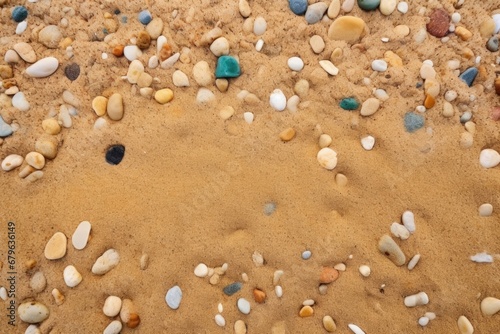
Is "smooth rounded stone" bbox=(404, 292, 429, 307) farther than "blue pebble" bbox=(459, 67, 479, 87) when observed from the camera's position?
No

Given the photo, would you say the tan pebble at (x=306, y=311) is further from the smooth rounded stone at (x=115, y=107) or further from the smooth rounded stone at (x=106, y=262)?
the smooth rounded stone at (x=115, y=107)

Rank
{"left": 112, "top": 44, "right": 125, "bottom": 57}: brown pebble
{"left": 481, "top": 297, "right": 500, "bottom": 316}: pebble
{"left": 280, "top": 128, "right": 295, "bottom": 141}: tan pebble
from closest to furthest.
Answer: {"left": 481, "top": 297, "right": 500, "bottom": 316}: pebble, {"left": 280, "top": 128, "right": 295, "bottom": 141}: tan pebble, {"left": 112, "top": 44, "right": 125, "bottom": 57}: brown pebble

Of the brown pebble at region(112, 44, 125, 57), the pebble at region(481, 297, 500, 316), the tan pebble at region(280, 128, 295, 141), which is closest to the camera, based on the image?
the pebble at region(481, 297, 500, 316)

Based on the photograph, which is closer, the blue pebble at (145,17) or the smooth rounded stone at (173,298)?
the smooth rounded stone at (173,298)

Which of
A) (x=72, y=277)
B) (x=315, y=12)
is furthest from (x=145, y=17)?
(x=72, y=277)

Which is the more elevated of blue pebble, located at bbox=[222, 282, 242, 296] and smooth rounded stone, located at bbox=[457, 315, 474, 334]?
smooth rounded stone, located at bbox=[457, 315, 474, 334]

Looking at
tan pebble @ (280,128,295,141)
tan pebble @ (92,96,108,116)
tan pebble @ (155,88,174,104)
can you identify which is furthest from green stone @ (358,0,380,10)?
tan pebble @ (92,96,108,116)

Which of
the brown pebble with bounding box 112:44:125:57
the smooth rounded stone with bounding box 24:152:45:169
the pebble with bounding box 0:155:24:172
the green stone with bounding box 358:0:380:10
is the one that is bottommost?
the pebble with bounding box 0:155:24:172

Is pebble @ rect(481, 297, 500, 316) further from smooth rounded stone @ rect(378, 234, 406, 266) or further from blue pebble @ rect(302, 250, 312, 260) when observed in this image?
blue pebble @ rect(302, 250, 312, 260)

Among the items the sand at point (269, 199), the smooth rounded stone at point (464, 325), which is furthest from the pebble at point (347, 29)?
the smooth rounded stone at point (464, 325)
